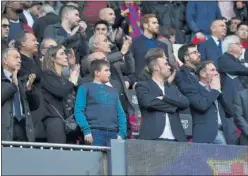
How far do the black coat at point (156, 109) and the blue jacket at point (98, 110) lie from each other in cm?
30

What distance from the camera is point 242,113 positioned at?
15961 mm

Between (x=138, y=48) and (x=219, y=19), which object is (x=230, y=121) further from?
(x=219, y=19)

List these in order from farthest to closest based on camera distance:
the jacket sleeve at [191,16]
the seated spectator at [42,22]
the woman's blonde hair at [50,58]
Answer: the jacket sleeve at [191,16] → the seated spectator at [42,22] → the woman's blonde hair at [50,58]

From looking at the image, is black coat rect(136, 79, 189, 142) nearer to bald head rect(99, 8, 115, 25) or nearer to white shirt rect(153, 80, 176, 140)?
white shirt rect(153, 80, 176, 140)

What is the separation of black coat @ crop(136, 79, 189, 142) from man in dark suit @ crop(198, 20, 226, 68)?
3.54 m

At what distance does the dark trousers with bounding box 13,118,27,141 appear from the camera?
15039 millimetres

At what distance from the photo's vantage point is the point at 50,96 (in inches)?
603

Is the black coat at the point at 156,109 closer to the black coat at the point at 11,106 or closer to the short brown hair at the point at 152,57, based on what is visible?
the short brown hair at the point at 152,57

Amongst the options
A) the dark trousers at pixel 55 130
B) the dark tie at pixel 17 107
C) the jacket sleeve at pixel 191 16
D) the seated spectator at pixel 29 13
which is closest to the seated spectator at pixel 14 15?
the seated spectator at pixel 29 13

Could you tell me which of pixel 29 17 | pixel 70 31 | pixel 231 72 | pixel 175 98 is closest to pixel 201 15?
pixel 29 17

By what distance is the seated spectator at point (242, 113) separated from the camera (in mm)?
15828

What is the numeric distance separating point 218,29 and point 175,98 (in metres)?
4.54

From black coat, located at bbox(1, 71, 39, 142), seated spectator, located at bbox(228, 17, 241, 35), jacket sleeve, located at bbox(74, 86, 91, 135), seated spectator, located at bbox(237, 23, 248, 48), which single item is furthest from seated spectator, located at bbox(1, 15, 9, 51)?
seated spectator, located at bbox(228, 17, 241, 35)

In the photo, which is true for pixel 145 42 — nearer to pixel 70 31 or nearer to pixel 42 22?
pixel 70 31
